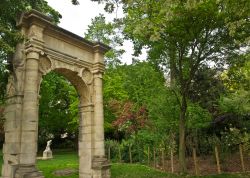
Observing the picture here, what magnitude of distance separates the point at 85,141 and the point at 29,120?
341 cm

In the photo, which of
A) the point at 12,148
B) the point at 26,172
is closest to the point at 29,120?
the point at 12,148

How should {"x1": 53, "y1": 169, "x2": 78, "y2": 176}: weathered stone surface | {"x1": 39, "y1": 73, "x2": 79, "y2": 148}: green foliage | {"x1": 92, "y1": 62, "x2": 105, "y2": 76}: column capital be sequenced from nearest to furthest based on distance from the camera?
{"x1": 92, "y1": 62, "x2": 105, "y2": 76}: column capital, {"x1": 53, "y1": 169, "x2": 78, "y2": 176}: weathered stone surface, {"x1": 39, "y1": 73, "x2": 79, "y2": 148}: green foliage

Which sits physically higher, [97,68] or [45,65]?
[97,68]

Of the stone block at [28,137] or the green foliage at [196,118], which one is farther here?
the green foliage at [196,118]

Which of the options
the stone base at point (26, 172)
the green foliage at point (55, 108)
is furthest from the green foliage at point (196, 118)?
the green foliage at point (55, 108)

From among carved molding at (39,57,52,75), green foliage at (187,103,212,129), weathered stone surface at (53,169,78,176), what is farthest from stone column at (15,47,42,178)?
green foliage at (187,103,212,129)

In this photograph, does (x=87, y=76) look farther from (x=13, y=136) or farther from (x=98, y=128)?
(x=13, y=136)

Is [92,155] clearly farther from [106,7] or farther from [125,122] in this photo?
[125,122]

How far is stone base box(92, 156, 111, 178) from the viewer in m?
11.0

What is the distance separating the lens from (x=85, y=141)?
11.6 m

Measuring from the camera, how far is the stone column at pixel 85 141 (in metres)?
11.3

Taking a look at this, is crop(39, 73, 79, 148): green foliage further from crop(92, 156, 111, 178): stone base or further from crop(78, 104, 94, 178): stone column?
crop(92, 156, 111, 178): stone base

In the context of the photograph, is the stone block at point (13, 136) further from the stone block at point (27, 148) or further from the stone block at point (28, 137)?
the stone block at point (27, 148)

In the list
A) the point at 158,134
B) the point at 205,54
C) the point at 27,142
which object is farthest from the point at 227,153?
the point at 27,142
